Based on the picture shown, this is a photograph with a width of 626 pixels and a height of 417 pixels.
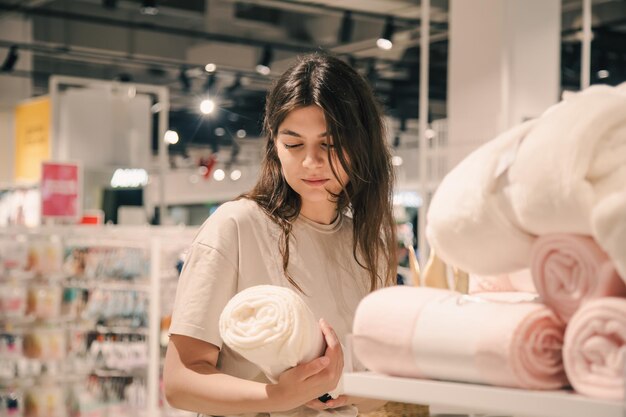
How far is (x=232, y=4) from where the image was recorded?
12.7m

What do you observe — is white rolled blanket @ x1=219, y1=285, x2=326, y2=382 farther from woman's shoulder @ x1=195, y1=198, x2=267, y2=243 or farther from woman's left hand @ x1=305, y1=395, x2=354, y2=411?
woman's shoulder @ x1=195, y1=198, x2=267, y2=243

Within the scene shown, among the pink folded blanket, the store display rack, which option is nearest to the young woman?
the pink folded blanket

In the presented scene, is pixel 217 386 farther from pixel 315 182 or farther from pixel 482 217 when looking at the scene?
pixel 482 217

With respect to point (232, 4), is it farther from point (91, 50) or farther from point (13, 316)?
point (13, 316)

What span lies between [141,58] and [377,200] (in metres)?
13.2

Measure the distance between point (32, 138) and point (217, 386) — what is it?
28.8ft

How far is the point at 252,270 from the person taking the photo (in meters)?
1.77

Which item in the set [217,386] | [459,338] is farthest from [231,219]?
[459,338]

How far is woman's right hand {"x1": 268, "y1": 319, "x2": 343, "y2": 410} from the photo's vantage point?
1.33 metres

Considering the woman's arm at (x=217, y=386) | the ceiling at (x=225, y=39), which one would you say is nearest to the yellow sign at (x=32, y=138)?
the ceiling at (x=225, y=39)

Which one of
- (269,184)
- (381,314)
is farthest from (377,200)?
(381,314)

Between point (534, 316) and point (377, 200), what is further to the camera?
point (377, 200)

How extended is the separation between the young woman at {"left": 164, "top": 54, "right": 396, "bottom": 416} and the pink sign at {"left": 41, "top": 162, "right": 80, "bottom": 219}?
5366 mm

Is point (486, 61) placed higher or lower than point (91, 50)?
lower
